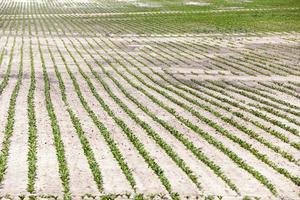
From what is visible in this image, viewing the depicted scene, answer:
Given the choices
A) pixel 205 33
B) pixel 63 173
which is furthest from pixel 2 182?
pixel 205 33

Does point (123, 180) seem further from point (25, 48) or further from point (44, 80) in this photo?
point (25, 48)

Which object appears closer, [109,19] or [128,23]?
[128,23]

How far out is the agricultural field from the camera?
43.6 ft

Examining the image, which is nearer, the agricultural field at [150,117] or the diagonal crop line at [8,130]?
the agricultural field at [150,117]

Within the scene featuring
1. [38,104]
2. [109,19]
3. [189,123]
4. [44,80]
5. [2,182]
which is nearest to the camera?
[2,182]

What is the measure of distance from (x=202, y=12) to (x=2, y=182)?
5459 cm

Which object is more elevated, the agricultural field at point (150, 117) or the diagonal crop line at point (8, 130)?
the diagonal crop line at point (8, 130)

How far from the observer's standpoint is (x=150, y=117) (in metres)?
19.2

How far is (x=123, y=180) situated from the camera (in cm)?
1340

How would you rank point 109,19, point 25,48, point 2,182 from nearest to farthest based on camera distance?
point 2,182
point 25,48
point 109,19

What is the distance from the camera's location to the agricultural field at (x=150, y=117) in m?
13.3

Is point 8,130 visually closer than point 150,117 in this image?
Yes

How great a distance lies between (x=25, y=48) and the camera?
122ft

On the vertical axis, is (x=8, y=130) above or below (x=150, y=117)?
above
